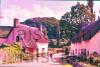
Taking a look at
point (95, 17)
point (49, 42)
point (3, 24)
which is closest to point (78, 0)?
point (95, 17)

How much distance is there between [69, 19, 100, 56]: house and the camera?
17.2 feet

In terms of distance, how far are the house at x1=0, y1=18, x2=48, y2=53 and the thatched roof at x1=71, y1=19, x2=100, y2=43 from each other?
0.50 metres

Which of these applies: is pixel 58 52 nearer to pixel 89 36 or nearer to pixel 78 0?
→ pixel 89 36

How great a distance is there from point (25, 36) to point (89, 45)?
1.02 meters

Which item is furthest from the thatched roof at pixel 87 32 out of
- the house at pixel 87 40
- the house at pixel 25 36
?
the house at pixel 25 36

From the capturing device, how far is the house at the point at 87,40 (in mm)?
5242

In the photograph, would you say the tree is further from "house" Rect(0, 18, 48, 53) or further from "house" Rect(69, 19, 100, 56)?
"house" Rect(0, 18, 48, 53)

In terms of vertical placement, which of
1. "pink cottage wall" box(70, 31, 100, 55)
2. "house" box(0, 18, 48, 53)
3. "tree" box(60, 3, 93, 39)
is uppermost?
"tree" box(60, 3, 93, 39)

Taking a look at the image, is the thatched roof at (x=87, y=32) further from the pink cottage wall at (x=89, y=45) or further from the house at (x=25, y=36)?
the house at (x=25, y=36)

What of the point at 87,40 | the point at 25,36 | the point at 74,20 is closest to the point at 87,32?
the point at 87,40

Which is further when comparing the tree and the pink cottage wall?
the tree

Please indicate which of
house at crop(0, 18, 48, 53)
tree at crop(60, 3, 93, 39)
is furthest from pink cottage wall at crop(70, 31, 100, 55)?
house at crop(0, 18, 48, 53)

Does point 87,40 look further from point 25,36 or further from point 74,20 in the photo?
point 25,36

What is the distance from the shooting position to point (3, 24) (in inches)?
210
